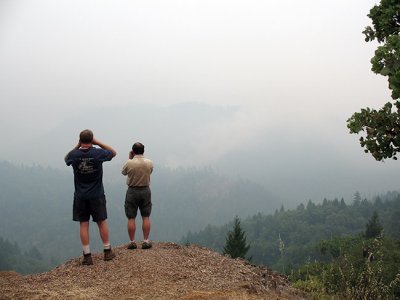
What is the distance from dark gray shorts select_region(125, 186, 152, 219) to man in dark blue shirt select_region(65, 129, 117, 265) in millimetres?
1317

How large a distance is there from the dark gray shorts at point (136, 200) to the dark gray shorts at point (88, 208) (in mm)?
1385

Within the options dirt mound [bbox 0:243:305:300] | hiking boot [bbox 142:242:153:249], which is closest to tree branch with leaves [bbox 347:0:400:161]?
dirt mound [bbox 0:243:305:300]

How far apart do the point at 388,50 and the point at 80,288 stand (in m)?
7.50

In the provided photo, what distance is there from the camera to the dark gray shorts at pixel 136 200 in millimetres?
10312

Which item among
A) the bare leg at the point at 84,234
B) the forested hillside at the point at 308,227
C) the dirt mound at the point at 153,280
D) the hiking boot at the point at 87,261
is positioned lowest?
the forested hillside at the point at 308,227

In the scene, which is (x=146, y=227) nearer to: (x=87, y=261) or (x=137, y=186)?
(x=137, y=186)

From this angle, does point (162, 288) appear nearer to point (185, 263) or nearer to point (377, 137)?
point (185, 263)

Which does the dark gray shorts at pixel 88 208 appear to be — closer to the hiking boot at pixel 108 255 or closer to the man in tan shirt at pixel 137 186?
the hiking boot at pixel 108 255

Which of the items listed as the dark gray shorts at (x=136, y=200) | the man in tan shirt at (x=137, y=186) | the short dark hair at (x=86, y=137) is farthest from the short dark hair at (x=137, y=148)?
the short dark hair at (x=86, y=137)

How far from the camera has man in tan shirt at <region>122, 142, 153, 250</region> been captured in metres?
10.2

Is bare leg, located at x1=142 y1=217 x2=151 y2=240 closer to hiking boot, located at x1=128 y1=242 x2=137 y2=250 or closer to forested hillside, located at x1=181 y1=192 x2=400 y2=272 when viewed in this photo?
hiking boot, located at x1=128 y1=242 x2=137 y2=250

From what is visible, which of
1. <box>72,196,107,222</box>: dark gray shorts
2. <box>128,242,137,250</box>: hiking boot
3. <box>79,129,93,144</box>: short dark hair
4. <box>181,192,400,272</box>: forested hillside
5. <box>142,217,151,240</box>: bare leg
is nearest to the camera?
<box>79,129,93,144</box>: short dark hair

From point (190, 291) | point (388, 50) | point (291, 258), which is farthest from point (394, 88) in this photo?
point (291, 258)

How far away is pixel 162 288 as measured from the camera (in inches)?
291
